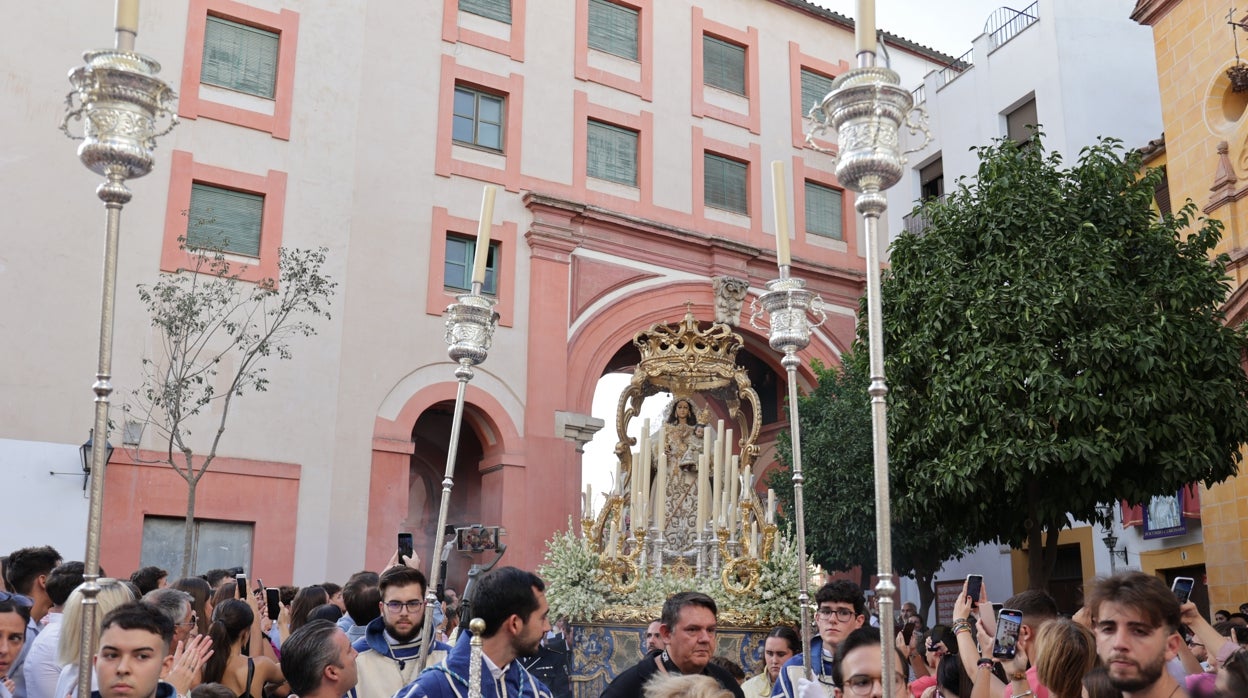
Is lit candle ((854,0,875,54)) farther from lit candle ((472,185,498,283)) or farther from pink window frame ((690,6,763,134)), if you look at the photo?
pink window frame ((690,6,763,134))

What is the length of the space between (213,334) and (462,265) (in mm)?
4496

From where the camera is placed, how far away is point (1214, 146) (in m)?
15.9

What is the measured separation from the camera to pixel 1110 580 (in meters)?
Result: 3.98

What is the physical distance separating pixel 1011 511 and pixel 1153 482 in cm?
185

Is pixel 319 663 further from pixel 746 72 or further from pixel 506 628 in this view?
pixel 746 72

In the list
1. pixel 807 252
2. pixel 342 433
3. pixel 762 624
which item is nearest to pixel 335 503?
pixel 342 433

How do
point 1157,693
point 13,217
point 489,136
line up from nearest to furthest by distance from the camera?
point 1157,693, point 13,217, point 489,136

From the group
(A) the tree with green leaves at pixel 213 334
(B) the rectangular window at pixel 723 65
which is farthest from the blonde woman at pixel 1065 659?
(B) the rectangular window at pixel 723 65

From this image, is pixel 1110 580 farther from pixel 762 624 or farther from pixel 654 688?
pixel 762 624

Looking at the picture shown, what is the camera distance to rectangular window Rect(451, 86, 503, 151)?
19562mm

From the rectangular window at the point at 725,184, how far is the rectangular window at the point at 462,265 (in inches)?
193

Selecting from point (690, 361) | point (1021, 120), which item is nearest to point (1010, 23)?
point (1021, 120)

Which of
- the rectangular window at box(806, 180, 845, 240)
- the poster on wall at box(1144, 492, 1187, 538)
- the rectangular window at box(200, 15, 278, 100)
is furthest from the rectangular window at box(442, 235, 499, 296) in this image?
the poster on wall at box(1144, 492, 1187, 538)

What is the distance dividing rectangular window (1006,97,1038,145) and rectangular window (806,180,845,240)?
147 inches
